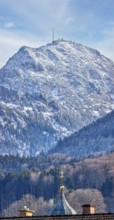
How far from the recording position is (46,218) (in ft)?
Answer: 334

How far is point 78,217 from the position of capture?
99.6 metres

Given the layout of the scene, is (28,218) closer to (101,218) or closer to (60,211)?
(101,218)

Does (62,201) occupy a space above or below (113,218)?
above

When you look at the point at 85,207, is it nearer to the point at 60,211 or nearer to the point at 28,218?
the point at 28,218

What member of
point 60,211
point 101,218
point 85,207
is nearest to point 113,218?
point 101,218

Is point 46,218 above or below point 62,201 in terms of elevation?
below

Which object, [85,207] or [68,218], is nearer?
[68,218]

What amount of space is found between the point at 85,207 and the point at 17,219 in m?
14.1

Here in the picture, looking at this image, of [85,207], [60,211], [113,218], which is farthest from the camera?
[60,211]

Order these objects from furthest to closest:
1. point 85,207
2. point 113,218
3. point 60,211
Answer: point 60,211 < point 85,207 < point 113,218

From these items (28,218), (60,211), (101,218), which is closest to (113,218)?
(101,218)

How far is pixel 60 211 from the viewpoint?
527 feet

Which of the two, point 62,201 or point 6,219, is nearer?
point 6,219

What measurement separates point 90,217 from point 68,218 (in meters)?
2.07
